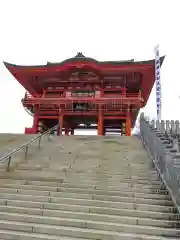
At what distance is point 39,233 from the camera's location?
15.3ft

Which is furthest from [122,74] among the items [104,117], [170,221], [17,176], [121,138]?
[170,221]

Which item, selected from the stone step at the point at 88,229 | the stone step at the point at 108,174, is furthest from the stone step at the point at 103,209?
the stone step at the point at 108,174

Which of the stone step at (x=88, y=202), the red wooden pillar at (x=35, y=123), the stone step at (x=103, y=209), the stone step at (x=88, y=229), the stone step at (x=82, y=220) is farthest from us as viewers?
the red wooden pillar at (x=35, y=123)

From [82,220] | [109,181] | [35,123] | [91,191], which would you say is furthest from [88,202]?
[35,123]

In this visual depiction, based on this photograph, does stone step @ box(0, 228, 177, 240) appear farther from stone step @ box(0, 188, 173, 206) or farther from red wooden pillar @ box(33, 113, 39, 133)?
red wooden pillar @ box(33, 113, 39, 133)

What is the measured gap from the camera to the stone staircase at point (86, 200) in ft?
15.4

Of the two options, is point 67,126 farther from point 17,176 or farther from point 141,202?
point 141,202

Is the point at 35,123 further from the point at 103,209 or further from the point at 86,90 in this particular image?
the point at 103,209

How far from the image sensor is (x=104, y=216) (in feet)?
17.1

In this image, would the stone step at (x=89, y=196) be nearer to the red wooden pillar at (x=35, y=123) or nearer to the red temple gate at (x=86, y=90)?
the red temple gate at (x=86, y=90)

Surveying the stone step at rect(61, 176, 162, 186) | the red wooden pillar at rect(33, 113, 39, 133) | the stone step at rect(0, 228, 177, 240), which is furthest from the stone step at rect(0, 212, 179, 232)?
the red wooden pillar at rect(33, 113, 39, 133)

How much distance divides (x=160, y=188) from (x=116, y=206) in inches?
60.1

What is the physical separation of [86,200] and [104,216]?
0.82 metres

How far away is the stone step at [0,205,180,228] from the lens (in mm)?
5027
